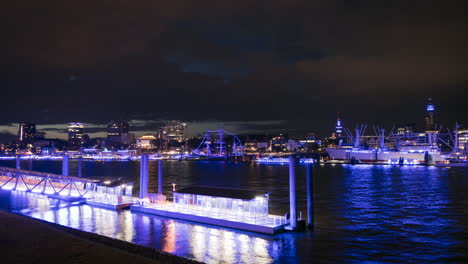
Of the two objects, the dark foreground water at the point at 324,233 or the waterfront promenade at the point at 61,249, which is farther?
the dark foreground water at the point at 324,233

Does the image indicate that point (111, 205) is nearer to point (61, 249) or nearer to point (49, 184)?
point (49, 184)

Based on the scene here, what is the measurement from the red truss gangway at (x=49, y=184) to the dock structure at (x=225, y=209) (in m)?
9.43

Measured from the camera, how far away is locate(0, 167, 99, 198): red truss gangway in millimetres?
30422

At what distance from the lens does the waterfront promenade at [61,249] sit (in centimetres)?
1223

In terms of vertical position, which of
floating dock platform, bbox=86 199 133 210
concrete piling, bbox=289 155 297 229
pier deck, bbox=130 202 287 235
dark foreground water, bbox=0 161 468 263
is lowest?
dark foreground water, bbox=0 161 468 263

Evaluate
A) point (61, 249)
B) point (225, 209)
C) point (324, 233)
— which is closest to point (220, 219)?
point (225, 209)

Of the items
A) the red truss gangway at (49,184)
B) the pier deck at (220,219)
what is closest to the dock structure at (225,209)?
the pier deck at (220,219)

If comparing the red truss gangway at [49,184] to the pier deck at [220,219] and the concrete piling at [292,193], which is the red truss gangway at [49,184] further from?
the concrete piling at [292,193]

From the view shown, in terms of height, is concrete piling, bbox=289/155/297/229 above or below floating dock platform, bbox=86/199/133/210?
above

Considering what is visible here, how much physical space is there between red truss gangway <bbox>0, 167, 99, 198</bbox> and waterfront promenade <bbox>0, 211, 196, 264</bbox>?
496 inches

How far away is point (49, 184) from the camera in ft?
113

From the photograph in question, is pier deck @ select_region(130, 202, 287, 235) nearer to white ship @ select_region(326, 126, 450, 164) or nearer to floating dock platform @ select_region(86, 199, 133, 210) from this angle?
floating dock platform @ select_region(86, 199, 133, 210)

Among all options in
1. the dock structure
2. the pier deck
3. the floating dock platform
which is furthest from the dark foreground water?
the floating dock platform

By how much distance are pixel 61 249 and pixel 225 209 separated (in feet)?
29.0
